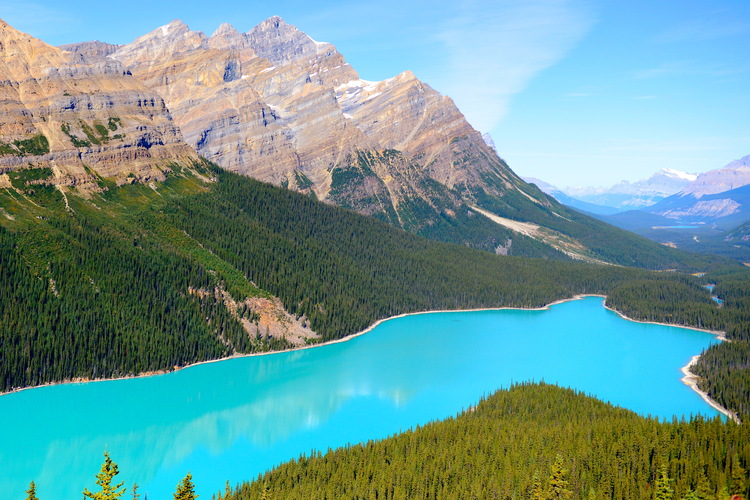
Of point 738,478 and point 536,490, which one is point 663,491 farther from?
point 738,478

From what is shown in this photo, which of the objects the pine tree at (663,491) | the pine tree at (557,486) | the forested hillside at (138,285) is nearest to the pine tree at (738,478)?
the pine tree at (663,491)

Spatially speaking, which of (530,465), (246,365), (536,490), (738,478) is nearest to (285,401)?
(246,365)

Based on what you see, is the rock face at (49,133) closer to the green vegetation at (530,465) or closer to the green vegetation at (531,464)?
the green vegetation at (530,465)

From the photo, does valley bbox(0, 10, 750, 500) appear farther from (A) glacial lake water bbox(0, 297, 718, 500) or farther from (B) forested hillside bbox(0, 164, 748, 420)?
(A) glacial lake water bbox(0, 297, 718, 500)

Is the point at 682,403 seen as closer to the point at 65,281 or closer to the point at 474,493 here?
the point at 474,493

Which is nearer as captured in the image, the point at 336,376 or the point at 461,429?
the point at 461,429

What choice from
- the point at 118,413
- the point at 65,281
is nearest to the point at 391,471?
the point at 118,413
